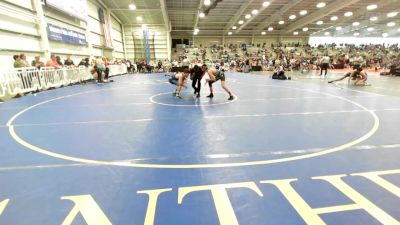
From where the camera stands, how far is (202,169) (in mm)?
3404

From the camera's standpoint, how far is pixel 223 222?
2.31 metres

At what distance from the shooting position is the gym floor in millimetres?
2463

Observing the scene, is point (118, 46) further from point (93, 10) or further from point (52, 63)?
point (52, 63)

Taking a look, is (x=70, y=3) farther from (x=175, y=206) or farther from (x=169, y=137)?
(x=175, y=206)

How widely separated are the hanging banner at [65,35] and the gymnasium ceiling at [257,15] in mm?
6766

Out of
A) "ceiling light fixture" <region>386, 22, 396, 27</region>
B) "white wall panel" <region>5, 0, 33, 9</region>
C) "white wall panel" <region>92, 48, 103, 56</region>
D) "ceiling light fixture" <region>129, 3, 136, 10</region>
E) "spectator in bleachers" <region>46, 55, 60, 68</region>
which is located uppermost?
"ceiling light fixture" <region>129, 3, 136, 10</region>

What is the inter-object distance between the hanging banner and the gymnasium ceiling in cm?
677

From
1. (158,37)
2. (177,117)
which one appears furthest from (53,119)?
(158,37)

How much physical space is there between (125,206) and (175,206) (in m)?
0.52

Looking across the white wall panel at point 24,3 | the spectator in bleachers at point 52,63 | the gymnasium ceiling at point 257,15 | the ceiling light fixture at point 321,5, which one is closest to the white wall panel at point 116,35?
the gymnasium ceiling at point 257,15

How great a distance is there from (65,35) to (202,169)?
17.1 meters

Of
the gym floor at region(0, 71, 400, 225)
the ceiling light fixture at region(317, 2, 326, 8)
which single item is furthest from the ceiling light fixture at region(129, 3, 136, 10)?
the gym floor at region(0, 71, 400, 225)

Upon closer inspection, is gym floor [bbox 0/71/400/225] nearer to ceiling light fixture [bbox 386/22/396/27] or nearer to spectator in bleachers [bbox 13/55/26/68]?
spectator in bleachers [bbox 13/55/26/68]

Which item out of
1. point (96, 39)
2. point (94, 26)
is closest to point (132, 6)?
point (94, 26)
